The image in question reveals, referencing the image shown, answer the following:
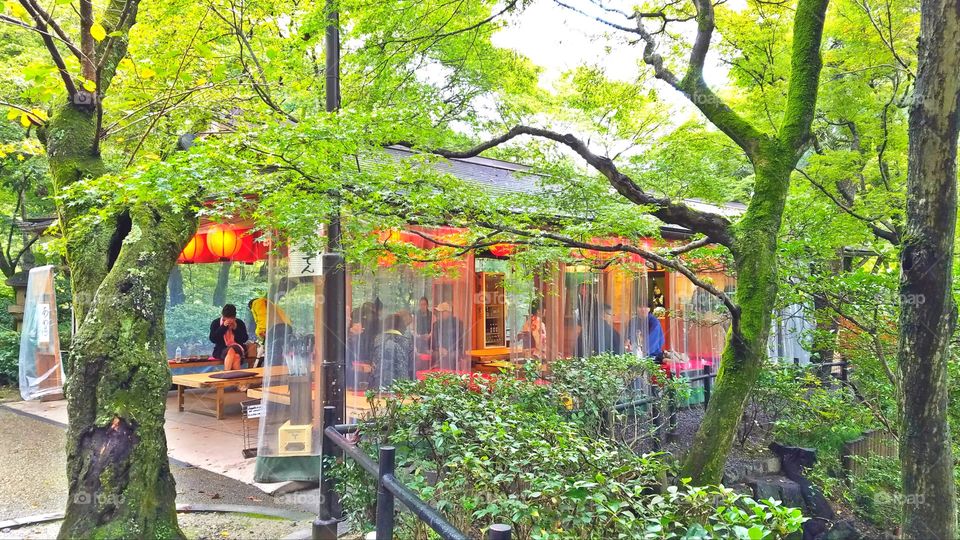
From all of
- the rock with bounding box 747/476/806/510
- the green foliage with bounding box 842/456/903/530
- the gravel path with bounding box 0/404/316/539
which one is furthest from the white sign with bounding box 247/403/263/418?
the green foliage with bounding box 842/456/903/530

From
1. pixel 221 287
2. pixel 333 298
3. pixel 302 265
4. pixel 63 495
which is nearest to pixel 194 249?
pixel 302 265

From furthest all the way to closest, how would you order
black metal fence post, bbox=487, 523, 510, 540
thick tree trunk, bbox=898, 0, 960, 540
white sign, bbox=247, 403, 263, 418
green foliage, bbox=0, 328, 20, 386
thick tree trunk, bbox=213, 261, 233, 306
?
thick tree trunk, bbox=213, 261, 233, 306 < green foliage, bbox=0, 328, 20, 386 < white sign, bbox=247, 403, 263, 418 < thick tree trunk, bbox=898, 0, 960, 540 < black metal fence post, bbox=487, 523, 510, 540

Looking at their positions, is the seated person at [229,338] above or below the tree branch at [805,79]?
below

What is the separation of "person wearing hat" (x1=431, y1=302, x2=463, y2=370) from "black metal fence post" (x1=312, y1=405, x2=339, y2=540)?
3323mm

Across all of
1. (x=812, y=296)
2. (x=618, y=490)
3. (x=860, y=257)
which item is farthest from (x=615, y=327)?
(x=618, y=490)

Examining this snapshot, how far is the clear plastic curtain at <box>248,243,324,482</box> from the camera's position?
6348mm

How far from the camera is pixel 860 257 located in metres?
10.9

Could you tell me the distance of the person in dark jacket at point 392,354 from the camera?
7266 millimetres

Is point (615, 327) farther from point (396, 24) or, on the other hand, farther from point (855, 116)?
Result: point (396, 24)

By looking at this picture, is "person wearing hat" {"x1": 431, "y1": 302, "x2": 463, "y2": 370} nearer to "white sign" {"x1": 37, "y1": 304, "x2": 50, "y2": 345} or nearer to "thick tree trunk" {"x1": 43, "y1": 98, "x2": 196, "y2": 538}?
"thick tree trunk" {"x1": 43, "y1": 98, "x2": 196, "y2": 538}

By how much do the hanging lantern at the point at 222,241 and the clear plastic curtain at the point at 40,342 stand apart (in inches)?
152

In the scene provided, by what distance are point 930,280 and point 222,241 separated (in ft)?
27.6

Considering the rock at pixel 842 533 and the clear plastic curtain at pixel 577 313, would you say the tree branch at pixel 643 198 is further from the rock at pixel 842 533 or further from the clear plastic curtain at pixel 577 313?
the rock at pixel 842 533

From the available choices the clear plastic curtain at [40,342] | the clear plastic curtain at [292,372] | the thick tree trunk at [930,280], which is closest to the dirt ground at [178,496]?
the clear plastic curtain at [292,372]
